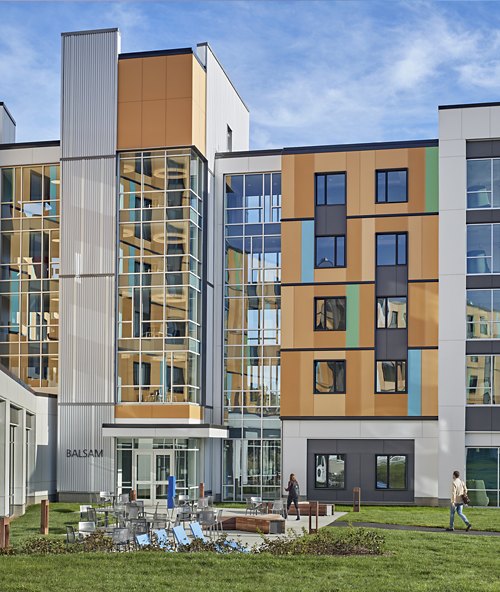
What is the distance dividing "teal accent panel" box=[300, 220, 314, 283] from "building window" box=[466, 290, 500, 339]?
7438 millimetres

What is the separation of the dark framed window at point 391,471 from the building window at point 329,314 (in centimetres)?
629

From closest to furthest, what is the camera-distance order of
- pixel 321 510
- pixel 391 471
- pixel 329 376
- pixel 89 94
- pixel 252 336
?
pixel 321 510, pixel 391 471, pixel 329 376, pixel 89 94, pixel 252 336

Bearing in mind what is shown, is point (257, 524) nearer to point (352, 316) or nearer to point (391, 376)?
point (391, 376)

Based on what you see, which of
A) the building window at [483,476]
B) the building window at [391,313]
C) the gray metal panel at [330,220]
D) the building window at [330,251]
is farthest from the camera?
the building window at [330,251]

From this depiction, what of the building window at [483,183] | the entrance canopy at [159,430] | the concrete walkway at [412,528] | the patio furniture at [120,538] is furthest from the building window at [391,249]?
the patio furniture at [120,538]

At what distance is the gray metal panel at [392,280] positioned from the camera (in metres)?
46.2

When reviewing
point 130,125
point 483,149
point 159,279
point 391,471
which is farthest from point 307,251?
point 391,471

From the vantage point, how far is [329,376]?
153 feet

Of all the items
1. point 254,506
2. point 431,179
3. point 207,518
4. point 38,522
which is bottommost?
point 38,522

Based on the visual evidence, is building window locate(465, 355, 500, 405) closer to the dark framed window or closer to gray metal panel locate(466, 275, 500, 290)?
gray metal panel locate(466, 275, 500, 290)

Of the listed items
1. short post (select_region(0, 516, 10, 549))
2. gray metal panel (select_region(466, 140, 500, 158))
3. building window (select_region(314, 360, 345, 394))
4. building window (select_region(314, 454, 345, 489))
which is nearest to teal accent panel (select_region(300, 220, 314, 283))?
building window (select_region(314, 360, 345, 394))

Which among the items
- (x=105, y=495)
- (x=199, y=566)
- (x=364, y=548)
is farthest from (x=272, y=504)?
(x=199, y=566)

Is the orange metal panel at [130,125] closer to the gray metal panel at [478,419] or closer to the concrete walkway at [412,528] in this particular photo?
the gray metal panel at [478,419]

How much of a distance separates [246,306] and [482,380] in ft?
38.8
